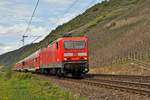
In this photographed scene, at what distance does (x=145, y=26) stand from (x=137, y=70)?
3495 centimetres

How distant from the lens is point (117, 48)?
71.5m

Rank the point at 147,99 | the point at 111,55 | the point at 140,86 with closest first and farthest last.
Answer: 1. the point at 147,99
2. the point at 140,86
3. the point at 111,55

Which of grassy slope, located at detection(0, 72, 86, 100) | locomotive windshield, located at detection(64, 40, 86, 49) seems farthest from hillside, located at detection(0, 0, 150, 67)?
grassy slope, located at detection(0, 72, 86, 100)

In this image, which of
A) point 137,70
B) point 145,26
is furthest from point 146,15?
point 137,70

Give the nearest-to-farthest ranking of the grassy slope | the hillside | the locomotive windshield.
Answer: the grassy slope
the locomotive windshield
the hillside

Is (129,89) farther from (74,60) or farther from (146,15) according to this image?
(146,15)

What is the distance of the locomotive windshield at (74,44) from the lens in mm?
38719

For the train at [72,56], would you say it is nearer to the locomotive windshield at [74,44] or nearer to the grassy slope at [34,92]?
the locomotive windshield at [74,44]

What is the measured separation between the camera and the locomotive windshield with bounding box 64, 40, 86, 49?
38719 mm

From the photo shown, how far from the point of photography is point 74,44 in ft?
127

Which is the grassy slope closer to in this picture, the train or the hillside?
the train

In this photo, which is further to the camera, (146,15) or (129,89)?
(146,15)

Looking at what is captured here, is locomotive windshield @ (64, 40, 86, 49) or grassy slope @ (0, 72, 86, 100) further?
locomotive windshield @ (64, 40, 86, 49)

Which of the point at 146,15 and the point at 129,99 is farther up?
the point at 146,15
